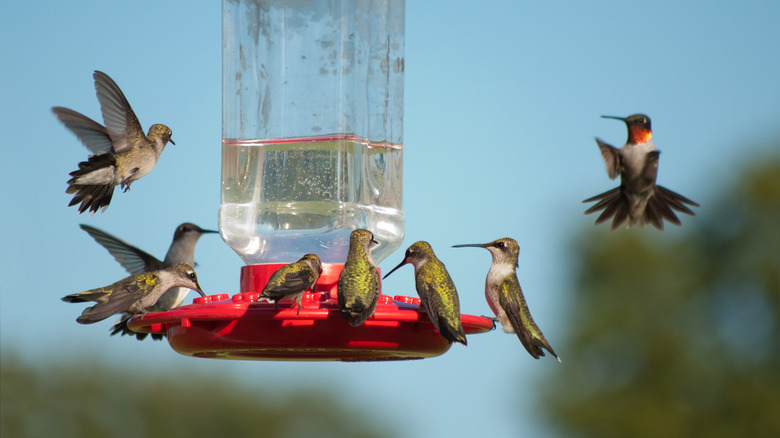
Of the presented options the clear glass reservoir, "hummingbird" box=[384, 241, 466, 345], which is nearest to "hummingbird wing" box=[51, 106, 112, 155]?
the clear glass reservoir

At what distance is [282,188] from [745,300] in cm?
2336

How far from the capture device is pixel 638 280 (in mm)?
28797

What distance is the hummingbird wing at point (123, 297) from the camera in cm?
577

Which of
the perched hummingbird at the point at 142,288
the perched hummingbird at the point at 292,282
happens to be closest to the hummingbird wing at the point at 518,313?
the perched hummingbird at the point at 292,282

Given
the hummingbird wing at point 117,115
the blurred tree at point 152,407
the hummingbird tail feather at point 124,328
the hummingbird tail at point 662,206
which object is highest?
the hummingbird wing at point 117,115

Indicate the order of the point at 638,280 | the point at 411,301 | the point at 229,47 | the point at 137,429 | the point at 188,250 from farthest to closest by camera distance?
the point at 137,429 → the point at 638,280 → the point at 188,250 → the point at 229,47 → the point at 411,301

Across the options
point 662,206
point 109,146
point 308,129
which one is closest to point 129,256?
point 109,146

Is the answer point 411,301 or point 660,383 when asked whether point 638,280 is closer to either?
point 660,383

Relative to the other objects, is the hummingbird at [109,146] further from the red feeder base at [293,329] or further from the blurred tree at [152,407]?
the blurred tree at [152,407]

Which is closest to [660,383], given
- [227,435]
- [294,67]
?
[227,435]

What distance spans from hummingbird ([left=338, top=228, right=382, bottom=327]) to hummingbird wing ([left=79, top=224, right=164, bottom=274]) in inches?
136

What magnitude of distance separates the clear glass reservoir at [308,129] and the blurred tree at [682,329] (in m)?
19.5

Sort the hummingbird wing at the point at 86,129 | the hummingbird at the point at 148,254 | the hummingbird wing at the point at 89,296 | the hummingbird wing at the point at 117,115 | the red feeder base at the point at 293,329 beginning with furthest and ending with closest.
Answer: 1. the hummingbird at the point at 148,254
2. the hummingbird wing at the point at 89,296
3. the hummingbird wing at the point at 86,129
4. the hummingbird wing at the point at 117,115
5. the red feeder base at the point at 293,329

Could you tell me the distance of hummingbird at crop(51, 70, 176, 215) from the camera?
6.29 metres
